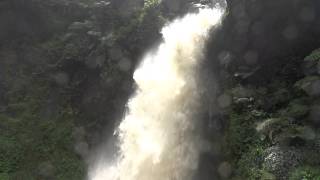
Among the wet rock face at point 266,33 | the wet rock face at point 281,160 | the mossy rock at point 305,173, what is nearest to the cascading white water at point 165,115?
the wet rock face at point 266,33

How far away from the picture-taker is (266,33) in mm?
19922

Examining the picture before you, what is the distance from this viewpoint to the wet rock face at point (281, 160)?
14.4 metres

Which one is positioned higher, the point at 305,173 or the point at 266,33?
the point at 266,33

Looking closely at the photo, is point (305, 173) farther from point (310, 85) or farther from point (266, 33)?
point (266, 33)

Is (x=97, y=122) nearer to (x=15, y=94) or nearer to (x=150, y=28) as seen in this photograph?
(x=15, y=94)

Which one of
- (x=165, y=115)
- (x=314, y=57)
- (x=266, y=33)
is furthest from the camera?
(x=266, y=33)

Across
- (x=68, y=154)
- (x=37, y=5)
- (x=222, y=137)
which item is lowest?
(x=68, y=154)

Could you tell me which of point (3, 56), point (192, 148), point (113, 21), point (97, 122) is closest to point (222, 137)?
point (192, 148)

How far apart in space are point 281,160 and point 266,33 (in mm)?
7218

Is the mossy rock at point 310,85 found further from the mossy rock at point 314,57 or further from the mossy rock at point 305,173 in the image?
the mossy rock at point 305,173

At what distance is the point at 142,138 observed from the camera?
18.6 meters

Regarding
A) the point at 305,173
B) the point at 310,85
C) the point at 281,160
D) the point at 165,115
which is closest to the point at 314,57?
the point at 310,85

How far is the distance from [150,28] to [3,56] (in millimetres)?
7756

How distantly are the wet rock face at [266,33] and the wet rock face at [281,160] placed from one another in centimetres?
419
